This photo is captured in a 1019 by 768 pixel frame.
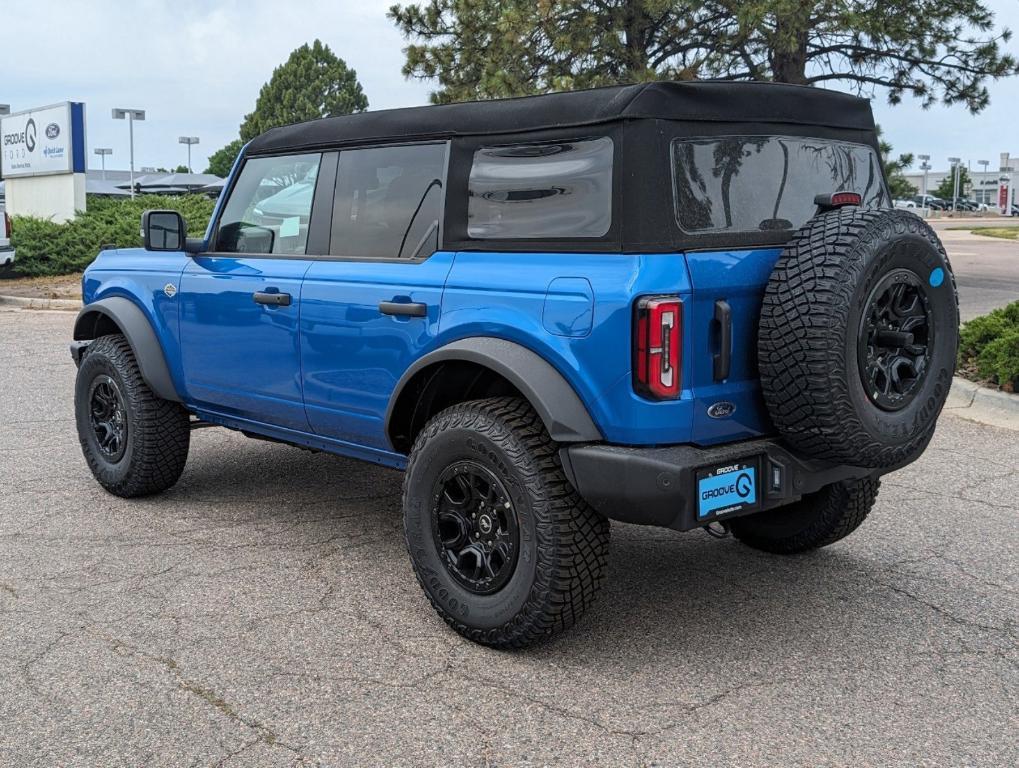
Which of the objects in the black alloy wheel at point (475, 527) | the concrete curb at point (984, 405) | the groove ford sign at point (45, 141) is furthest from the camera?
the groove ford sign at point (45, 141)

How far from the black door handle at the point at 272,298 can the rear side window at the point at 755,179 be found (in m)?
1.83

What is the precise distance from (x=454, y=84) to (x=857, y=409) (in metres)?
13.8

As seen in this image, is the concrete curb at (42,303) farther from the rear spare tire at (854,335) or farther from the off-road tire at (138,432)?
the rear spare tire at (854,335)

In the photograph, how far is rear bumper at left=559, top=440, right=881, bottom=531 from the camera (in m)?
3.40

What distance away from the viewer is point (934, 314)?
12.5ft

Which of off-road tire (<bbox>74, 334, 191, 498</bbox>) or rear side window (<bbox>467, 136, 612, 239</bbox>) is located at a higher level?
rear side window (<bbox>467, 136, 612, 239</bbox>)

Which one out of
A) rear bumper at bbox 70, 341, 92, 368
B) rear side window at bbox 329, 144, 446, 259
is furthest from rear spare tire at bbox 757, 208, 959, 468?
rear bumper at bbox 70, 341, 92, 368

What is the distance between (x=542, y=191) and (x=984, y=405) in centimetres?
532

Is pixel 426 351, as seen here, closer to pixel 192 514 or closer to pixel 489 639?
pixel 489 639

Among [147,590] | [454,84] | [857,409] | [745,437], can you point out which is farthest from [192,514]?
[454,84]

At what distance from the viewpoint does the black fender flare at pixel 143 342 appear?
5430mm

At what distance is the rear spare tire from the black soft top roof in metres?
0.53

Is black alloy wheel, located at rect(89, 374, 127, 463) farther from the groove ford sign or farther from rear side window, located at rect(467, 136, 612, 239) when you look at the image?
the groove ford sign

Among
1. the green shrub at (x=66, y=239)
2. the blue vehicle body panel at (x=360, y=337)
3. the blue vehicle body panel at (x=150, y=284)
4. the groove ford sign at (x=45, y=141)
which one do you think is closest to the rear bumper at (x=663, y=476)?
the blue vehicle body panel at (x=360, y=337)
